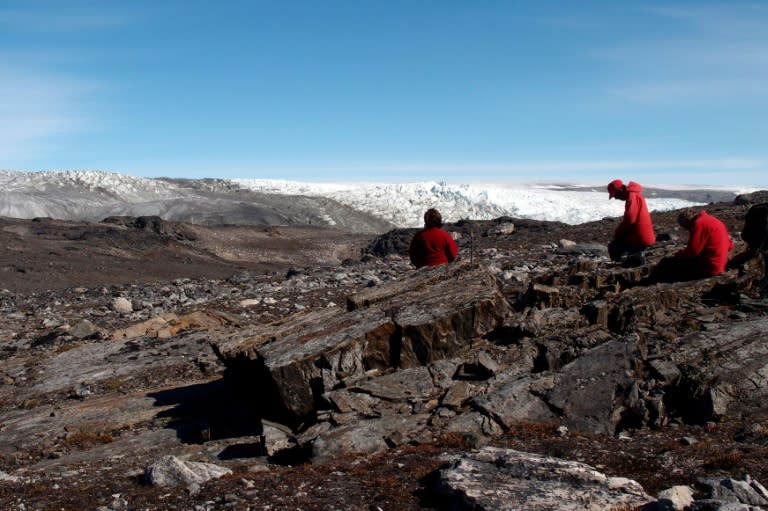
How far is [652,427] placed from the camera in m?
7.16

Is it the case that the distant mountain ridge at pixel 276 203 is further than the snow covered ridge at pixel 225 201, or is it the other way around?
the snow covered ridge at pixel 225 201

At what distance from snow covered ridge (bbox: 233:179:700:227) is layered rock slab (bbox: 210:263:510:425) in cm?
5054

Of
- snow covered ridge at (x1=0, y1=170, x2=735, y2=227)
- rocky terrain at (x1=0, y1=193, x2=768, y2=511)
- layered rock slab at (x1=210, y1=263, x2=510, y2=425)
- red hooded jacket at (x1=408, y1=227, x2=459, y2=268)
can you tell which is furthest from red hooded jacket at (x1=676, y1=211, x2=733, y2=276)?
snow covered ridge at (x1=0, y1=170, x2=735, y2=227)

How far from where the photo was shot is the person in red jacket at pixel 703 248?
962 centimetres

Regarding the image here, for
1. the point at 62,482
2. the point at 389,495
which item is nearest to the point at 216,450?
the point at 62,482

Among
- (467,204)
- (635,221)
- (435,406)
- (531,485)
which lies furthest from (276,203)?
(531,485)

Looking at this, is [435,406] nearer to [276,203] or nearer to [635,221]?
[635,221]

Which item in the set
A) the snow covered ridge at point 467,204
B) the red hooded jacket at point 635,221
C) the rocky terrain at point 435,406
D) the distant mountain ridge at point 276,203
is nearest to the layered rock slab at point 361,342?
the rocky terrain at point 435,406

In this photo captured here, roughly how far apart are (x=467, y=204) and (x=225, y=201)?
62.0 feet

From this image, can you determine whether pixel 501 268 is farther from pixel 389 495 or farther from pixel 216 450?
pixel 389 495

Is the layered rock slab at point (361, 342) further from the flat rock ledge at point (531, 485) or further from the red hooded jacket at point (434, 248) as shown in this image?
the flat rock ledge at point (531, 485)

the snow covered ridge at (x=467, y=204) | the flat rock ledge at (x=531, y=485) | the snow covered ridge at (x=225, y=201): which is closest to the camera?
the flat rock ledge at (x=531, y=485)

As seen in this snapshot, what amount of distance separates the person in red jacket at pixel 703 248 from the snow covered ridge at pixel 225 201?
47.9 m

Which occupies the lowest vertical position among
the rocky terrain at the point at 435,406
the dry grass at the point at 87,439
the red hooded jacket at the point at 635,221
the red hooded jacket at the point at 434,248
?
the dry grass at the point at 87,439
